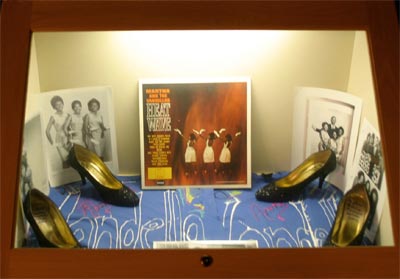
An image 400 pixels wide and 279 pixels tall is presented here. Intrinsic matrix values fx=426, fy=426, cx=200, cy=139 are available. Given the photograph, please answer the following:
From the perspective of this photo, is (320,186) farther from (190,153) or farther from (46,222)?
(46,222)

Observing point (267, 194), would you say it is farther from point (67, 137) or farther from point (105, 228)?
point (67, 137)

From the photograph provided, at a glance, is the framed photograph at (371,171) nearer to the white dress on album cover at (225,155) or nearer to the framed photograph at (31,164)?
the white dress on album cover at (225,155)

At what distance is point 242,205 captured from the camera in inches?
39.4

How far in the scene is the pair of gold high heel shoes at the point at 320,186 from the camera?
887 mm

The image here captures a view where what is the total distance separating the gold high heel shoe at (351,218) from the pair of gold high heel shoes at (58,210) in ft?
1.47

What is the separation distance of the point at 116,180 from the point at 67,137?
0.50 feet

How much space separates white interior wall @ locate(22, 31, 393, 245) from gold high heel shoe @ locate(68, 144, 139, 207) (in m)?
0.04

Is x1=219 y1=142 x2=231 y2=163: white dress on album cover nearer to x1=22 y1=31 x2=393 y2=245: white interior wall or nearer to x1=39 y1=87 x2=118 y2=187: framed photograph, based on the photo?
x1=22 y1=31 x2=393 y2=245: white interior wall

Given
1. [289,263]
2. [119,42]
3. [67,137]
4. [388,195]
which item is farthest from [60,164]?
[388,195]

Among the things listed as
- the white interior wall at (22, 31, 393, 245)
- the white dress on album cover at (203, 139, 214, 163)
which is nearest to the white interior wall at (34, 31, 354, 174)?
the white interior wall at (22, 31, 393, 245)

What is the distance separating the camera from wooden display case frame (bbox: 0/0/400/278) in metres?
0.77

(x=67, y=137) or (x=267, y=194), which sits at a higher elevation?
(x=67, y=137)

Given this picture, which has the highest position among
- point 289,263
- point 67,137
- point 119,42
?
point 119,42

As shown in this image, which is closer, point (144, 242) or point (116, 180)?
point (144, 242)
